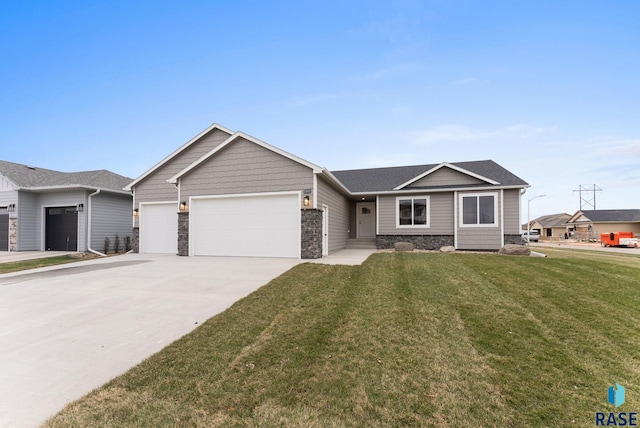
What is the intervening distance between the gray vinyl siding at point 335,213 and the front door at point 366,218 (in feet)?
4.40

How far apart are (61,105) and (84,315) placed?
17.1 m

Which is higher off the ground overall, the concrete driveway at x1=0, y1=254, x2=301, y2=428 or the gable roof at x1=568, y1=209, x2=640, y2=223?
the gable roof at x1=568, y1=209, x2=640, y2=223

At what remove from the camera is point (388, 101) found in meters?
15.8

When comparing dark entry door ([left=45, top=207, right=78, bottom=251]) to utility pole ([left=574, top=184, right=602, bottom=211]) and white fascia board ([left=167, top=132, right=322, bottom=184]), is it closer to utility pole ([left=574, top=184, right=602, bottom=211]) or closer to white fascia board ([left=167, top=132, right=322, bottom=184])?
white fascia board ([left=167, top=132, right=322, bottom=184])

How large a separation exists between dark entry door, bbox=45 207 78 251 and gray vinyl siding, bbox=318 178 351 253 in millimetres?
13741

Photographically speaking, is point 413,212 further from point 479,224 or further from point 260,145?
point 260,145

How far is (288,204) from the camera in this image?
11.0 metres

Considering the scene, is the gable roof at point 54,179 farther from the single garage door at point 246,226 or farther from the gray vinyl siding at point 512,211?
the gray vinyl siding at point 512,211

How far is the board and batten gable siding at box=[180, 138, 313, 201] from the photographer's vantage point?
10.9m

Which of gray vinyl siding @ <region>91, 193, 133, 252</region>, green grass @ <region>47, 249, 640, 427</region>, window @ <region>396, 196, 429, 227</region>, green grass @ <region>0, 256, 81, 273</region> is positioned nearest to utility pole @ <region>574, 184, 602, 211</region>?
window @ <region>396, 196, 429, 227</region>

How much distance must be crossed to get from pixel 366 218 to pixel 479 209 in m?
6.50

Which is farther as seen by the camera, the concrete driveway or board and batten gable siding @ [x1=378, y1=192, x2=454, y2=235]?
board and batten gable siding @ [x1=378, y1=192, x2=454, y2=235]

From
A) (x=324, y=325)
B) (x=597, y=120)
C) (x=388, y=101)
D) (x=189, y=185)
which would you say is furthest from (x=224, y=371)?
(x=597, y=120)

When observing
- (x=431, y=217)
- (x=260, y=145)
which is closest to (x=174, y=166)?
(x=260, y=145)
